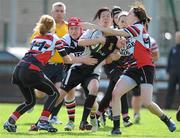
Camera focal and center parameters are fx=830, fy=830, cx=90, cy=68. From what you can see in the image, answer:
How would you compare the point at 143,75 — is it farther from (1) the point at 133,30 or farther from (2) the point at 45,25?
(2) the point at 45,25

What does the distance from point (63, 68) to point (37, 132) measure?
9.15ft

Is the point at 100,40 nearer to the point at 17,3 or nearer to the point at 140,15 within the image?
the point at 140,15

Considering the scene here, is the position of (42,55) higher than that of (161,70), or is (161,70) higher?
(42,55)

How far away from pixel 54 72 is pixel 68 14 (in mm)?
15030

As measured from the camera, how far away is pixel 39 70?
12.7 m

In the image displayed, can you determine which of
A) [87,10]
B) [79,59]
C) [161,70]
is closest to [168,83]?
[161,70]

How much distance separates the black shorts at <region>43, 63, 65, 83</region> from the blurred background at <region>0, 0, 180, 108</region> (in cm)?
730

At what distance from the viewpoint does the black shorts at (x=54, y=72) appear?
15195 millimetres

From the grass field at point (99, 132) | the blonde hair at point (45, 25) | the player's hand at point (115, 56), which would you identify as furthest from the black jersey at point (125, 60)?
the blonde hair at point (45, 25)

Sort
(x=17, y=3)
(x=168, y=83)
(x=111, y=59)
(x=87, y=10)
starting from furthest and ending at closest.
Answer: (x=17, y=3), (x=87, y=10), (x=168, y=83), (x=111, y=59)

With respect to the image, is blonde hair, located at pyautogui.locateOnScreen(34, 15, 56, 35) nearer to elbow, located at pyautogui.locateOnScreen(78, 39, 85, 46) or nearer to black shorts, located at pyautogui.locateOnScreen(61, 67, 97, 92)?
elbow, located at pyautogui.locateOnScreen(78, 39, 85, 46)

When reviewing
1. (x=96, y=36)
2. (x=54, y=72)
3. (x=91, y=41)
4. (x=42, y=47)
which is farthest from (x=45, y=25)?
(x=54, y=72)

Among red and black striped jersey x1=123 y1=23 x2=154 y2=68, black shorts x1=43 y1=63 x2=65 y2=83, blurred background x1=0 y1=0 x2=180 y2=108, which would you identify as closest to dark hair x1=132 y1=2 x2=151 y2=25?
red and black striped jersey x1=123 y1=23 x2=154 y2=68

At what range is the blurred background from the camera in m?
23.0
